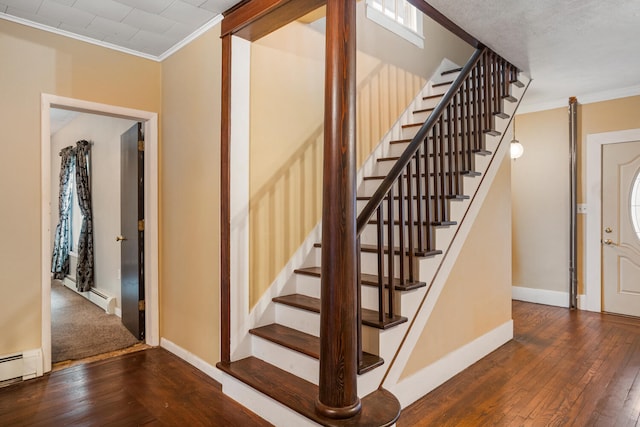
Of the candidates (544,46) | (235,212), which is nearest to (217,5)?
(235,212)

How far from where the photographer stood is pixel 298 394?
2.08 metres

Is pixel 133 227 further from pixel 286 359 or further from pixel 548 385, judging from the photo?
pixel 548 385

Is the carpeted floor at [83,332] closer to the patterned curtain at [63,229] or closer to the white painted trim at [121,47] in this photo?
the patterned curtain at [63,229]

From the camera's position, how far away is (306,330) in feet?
8.28

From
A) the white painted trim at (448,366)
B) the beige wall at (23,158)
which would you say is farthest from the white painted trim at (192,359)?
the white painted trim at (448,366)

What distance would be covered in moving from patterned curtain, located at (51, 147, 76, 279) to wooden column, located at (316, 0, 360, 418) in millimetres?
5704

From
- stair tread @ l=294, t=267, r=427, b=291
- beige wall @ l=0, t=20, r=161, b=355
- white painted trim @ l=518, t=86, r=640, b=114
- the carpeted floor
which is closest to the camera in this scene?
stair tread @ l=294, t=267, r=427, b=291

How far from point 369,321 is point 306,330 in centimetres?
56

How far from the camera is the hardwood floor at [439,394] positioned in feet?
7.22

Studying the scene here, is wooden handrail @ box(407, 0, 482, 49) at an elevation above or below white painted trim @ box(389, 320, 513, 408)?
above

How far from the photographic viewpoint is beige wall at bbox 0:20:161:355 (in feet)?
8.57

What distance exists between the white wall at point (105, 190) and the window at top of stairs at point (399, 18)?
282 cm

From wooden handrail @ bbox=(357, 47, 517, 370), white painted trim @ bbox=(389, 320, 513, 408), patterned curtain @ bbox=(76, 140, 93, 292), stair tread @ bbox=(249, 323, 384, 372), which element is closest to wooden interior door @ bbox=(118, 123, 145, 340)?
stair tread @ bbox=(249, 323, 384, 372)

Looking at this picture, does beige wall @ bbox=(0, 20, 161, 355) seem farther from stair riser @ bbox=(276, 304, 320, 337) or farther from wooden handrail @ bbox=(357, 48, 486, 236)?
wooden handrail @ bbox=(357, 48, 486, 236)
